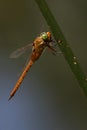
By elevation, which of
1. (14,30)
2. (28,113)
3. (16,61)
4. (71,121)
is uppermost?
(14,30)

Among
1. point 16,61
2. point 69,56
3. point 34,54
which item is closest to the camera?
point 69,56

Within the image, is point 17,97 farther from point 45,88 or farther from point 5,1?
point 5,1

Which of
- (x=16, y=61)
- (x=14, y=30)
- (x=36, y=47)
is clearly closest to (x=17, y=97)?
(x=16, y=61)

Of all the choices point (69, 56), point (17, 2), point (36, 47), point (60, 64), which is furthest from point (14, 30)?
point (69, 56)

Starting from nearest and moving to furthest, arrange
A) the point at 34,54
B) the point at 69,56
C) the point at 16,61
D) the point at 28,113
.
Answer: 1. the point at 69,56
2. the point at 34,54
3. the point at 28,113
4. the point at 16,61

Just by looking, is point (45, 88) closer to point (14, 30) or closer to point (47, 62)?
point (47, 62)

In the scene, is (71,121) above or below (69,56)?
below

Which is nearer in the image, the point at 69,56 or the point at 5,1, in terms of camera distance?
the point at 69,56
